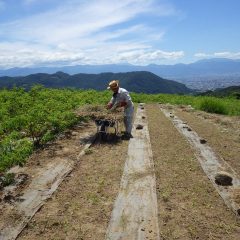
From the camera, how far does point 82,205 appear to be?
6.37m

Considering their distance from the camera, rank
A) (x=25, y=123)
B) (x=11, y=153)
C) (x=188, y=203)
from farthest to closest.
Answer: (x=25, y=123) < (x=11, y=153) < (x=188, y=203)

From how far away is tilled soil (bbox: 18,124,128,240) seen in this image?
5387 mm

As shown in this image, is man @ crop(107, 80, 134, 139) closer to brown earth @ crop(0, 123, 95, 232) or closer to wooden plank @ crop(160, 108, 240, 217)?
brown earth @ crop(0, 123, 95, 232)

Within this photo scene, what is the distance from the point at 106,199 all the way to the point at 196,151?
426 cm

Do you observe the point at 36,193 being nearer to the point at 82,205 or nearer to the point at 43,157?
the point at 82,205

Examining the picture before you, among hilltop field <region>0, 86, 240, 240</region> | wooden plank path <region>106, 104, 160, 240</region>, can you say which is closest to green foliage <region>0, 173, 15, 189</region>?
hilltop field <region>0, 86, 240, 240</region>

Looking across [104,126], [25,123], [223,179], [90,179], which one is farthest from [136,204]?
[104,126]

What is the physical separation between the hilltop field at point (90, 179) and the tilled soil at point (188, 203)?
14mm

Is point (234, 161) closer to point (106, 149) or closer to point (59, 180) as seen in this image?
point (106, 149)

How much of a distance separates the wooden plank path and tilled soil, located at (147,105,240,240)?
141mm

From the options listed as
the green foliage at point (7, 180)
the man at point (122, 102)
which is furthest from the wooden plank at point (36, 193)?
the man at point (122, 102)

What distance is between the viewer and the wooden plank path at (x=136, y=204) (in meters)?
5.32

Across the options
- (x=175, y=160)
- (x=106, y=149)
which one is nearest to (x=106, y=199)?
(x=175, y=160)

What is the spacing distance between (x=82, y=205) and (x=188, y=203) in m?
1.76
